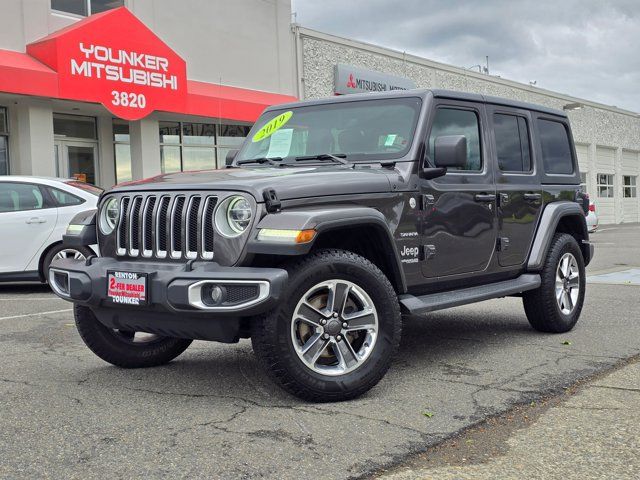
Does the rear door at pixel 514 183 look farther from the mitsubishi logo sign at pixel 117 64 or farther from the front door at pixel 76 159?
the front door at pixel 76 159

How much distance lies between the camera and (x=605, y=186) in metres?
40.4

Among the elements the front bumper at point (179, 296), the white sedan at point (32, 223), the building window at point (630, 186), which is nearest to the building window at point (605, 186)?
the building window at point (630, 186)

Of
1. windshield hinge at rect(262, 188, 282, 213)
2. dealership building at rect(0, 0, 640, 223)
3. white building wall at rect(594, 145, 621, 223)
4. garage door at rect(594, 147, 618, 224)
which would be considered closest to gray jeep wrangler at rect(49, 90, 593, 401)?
windshield hinge at rect(262, 188, 282, 213)

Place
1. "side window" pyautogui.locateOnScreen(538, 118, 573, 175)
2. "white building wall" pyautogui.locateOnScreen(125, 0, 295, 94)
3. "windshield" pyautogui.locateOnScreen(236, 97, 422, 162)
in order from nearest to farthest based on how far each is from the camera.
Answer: "windshield" pyautogui.locateOnScreen(236, 97, 422, 162), "side window" pyautogui.locateOnScreen(538, 118, 573, 175), "white building wall" pyautogui.locateOnScreen(125, 0, 295, 94)

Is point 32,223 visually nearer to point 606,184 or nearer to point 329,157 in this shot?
point 329,157

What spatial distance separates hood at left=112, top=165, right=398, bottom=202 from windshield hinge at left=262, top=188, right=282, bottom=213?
26 mm

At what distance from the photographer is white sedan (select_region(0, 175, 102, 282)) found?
9812mm

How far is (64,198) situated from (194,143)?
9733mm

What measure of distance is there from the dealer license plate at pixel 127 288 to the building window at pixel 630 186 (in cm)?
4196

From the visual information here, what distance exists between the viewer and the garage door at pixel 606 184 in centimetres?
3922

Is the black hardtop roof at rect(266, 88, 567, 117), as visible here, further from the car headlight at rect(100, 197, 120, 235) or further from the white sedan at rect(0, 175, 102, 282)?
the white sedan at rect(0, 175, 102, 282)

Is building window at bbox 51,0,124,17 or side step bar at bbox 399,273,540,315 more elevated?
building window at bbox 51,0,124,17

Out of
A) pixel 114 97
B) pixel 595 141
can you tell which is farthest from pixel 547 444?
pixel 595 141

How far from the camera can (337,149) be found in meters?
5.45
